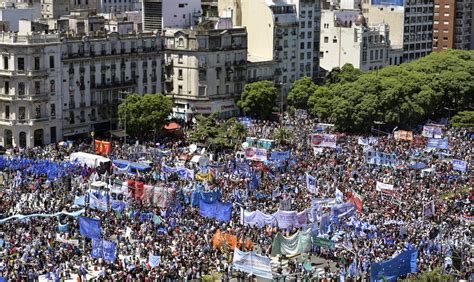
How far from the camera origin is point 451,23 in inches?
6895

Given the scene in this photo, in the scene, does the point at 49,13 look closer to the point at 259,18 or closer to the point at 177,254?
the point at 259,18

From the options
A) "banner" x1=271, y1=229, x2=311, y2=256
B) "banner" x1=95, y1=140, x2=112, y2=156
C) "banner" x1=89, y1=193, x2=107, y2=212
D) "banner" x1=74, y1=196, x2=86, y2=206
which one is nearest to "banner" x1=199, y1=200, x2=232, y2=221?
"banner" x1=89, y1=193, x2=107, y2=212

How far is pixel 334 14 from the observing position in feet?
506

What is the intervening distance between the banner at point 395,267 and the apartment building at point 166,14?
246ft

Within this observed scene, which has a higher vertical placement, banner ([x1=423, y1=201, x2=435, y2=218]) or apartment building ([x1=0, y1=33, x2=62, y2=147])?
apartment building ([x1=0, y1=33, x2=62, y2=147])

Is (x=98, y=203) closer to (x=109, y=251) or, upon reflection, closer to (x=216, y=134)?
(x=109, y=251)

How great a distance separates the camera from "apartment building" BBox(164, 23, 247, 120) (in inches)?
4811

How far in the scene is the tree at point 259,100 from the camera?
123 m

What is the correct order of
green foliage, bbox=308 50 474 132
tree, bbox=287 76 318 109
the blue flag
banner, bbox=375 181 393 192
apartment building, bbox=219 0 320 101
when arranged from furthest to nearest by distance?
apartment building, bbox=219 0 320 101 → tree, bbox=287 76 318 109 → green foliage, bbox=308 50 474 132 → banner, bbox=375 181 393 192 → the blue flag

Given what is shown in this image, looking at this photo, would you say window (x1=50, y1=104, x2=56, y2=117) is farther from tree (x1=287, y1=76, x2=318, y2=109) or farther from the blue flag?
the blue flag

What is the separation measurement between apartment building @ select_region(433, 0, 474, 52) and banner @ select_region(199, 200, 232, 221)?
11233 centimetres

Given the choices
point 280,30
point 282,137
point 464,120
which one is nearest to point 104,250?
point 282,137

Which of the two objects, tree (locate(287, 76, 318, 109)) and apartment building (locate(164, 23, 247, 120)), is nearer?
apartment building (locate(164, 23, 247, 120))

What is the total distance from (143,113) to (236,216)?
3645 cm
